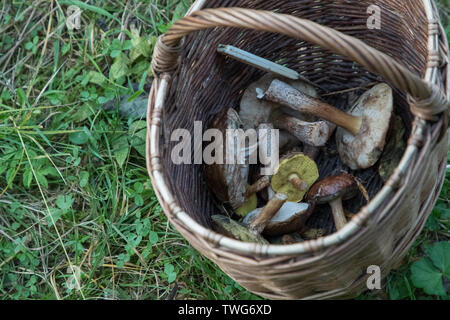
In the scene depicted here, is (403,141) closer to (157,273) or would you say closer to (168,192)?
(168,192)

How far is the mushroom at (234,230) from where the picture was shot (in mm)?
1761

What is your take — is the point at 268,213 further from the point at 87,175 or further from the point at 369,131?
the point at 87,175

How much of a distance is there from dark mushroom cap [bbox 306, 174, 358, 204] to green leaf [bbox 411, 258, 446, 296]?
43cm

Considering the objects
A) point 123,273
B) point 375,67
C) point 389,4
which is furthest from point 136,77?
point 375,67

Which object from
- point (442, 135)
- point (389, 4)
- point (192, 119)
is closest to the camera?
point (442, 135)

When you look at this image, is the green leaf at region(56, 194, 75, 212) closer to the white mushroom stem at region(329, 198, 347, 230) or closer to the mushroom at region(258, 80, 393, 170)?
the mushroom at region(258, 80, 393, 170)

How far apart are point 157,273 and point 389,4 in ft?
4.93

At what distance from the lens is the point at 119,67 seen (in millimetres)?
2631

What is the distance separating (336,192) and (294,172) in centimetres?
20

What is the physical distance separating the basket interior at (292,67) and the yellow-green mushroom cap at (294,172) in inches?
5.6

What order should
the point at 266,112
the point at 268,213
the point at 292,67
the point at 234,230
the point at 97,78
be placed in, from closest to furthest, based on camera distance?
the point at 234,230
the point at 268,213
the point at 266,112
the point at 292,67
the point at 97,78

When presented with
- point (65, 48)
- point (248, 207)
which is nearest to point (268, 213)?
point (248, 207)

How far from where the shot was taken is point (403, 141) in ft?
6.23

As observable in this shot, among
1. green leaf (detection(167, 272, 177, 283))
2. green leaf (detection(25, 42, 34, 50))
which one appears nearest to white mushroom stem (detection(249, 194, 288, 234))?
green leaf (detection(167, 272, 177, 283))
